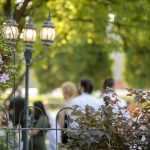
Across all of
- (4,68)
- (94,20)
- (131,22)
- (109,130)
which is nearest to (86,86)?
(4,68)

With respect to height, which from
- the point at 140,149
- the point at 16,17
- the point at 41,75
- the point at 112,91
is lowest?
the point at 140,149

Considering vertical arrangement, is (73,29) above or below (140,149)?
above

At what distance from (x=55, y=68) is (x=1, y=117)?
39.5 metres

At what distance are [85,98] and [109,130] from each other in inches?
112

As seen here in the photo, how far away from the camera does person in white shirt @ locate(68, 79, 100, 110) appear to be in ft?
28.6

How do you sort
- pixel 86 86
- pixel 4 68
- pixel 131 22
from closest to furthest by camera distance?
1. pixel 4 68
2. pixel 86 86
3. pixel 131 22

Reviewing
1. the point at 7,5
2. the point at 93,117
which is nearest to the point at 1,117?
the point at 93,117

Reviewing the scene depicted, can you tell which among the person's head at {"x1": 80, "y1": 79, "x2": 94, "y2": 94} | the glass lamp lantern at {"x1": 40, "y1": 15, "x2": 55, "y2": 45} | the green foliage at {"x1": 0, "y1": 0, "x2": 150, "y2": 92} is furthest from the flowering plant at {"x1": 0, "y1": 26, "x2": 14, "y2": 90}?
the green foliage at {"x1": 0, "y1": 0, "x2": 150, "y2": 92}

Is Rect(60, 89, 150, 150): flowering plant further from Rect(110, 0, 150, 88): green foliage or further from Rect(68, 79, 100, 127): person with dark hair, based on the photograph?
Rect(110, 0, 150, 88): green foliage

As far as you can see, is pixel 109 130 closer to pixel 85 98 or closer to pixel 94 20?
pixel 85 98

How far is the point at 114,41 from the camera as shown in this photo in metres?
17.2

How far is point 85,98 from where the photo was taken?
348 inches

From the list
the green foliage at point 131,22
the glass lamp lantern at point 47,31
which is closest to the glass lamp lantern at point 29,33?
the glass lamp lantern at point 47,31

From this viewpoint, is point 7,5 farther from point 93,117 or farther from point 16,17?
point 93,117
